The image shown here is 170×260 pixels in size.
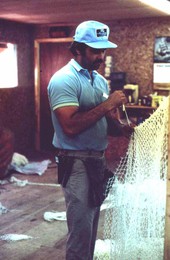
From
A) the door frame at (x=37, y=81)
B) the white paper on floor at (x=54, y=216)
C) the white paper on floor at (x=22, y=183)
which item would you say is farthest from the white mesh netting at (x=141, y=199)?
the door frame at (x=37, y=81)

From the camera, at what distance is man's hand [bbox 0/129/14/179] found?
21.9ft

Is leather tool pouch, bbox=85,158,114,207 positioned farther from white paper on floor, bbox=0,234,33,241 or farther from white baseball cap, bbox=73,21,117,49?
white paper on floor, bbox=0,234,33,241

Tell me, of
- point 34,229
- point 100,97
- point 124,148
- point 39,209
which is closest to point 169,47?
point 124,148

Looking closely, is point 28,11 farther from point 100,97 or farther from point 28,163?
point 100,97

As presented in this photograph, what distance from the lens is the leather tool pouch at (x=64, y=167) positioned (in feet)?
8.82

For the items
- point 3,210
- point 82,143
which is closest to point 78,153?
point 82,143

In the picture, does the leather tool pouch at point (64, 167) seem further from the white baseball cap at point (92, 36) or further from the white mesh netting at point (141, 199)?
the white baseball cap at point (92, 36)

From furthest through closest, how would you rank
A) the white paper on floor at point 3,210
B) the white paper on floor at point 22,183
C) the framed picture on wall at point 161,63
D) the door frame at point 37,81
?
the door frame at point 37,81 → the framed picture on wall at point 161,63 → the white paper on floor at point 22,183 → the white paper on floor at point 3,210

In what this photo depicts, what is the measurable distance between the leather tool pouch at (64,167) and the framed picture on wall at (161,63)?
17.5 feet

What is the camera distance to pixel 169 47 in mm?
7473

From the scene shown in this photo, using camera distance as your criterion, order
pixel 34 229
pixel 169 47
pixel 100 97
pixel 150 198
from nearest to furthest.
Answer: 1. pixel 100 97
2. pixel 150 198
3. pixel 34 229
4. pixel 169 47

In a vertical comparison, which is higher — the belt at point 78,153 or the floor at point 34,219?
the belt at point 78,153

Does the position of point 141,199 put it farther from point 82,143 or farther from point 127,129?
point 82,143

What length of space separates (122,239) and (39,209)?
7.49 ft
